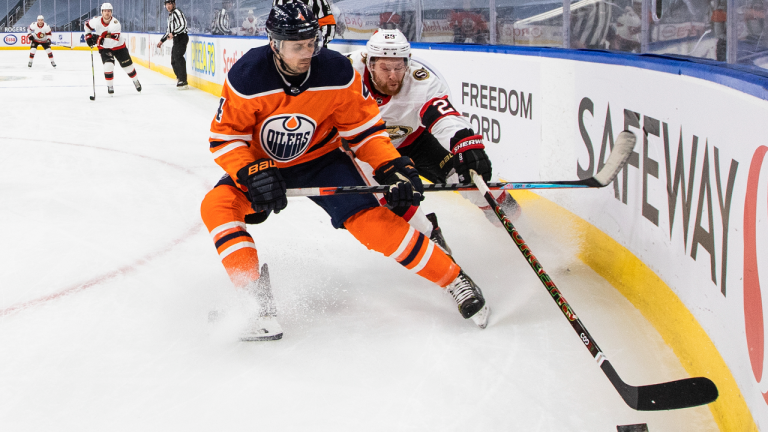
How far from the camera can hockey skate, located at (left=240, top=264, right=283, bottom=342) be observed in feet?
6.41

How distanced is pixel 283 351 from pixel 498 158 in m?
1.84

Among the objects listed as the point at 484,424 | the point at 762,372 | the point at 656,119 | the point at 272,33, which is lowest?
the point at 484,424

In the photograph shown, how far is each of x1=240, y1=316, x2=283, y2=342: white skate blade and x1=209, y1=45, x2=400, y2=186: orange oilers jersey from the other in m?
0.46

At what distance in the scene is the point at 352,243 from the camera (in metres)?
2.92

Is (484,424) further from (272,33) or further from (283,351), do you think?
(272,33)

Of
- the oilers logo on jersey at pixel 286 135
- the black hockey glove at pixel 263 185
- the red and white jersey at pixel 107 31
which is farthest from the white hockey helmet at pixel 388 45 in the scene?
the red and white jersey at pixel 107 31

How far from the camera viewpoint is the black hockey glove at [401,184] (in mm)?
1969

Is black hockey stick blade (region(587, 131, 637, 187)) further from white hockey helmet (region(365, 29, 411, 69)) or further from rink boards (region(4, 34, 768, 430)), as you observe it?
white hockey helmet (region(365, 29, 411, 69))

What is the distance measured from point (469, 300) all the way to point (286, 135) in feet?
2.50

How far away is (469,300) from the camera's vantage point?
2.01 meters

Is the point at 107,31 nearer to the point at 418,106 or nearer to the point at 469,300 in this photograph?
the point at 418,106

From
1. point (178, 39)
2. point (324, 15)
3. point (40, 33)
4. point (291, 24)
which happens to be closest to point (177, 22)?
point (178, 39)

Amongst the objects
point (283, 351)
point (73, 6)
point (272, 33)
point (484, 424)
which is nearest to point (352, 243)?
point (283, 351)

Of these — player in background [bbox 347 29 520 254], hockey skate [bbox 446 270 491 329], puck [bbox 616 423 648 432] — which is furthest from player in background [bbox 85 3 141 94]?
puck [bbox 616 423 648 432]
